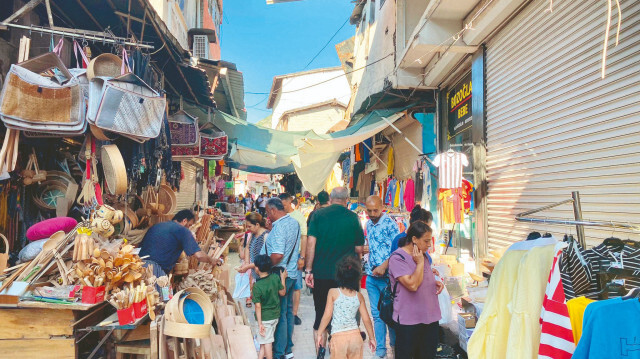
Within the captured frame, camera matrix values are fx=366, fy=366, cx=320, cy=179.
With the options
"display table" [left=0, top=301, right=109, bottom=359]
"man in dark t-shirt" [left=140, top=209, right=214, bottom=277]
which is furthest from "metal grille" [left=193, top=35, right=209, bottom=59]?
"display table" [left=0, top=301, right=109, bottom=359]

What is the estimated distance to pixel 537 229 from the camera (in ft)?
13.9

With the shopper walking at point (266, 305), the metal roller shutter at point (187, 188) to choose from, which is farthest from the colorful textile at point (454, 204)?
the metal roller shutter at point (187, 188)

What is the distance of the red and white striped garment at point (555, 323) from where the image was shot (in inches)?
79.1

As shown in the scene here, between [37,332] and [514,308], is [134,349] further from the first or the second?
[514,308]

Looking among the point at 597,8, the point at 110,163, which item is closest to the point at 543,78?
the point at 597,8

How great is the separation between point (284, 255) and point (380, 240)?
121cm

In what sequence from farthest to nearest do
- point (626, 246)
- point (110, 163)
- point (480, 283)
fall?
point (480, 283), point (110, 163), point (626, 246)

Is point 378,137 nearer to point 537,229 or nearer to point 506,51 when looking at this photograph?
point 506,51

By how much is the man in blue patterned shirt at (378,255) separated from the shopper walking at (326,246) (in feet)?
0.76

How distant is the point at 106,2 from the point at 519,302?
18.3ft

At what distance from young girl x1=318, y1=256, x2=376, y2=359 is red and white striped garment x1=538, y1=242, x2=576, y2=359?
1501 millimetres

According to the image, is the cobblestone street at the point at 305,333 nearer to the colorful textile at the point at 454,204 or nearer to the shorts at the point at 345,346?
the shorts at the point at 345,346

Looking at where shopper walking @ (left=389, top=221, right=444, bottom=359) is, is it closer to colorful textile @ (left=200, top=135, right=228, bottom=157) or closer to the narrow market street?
the narrow market street

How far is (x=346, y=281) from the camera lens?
3.37 metres
